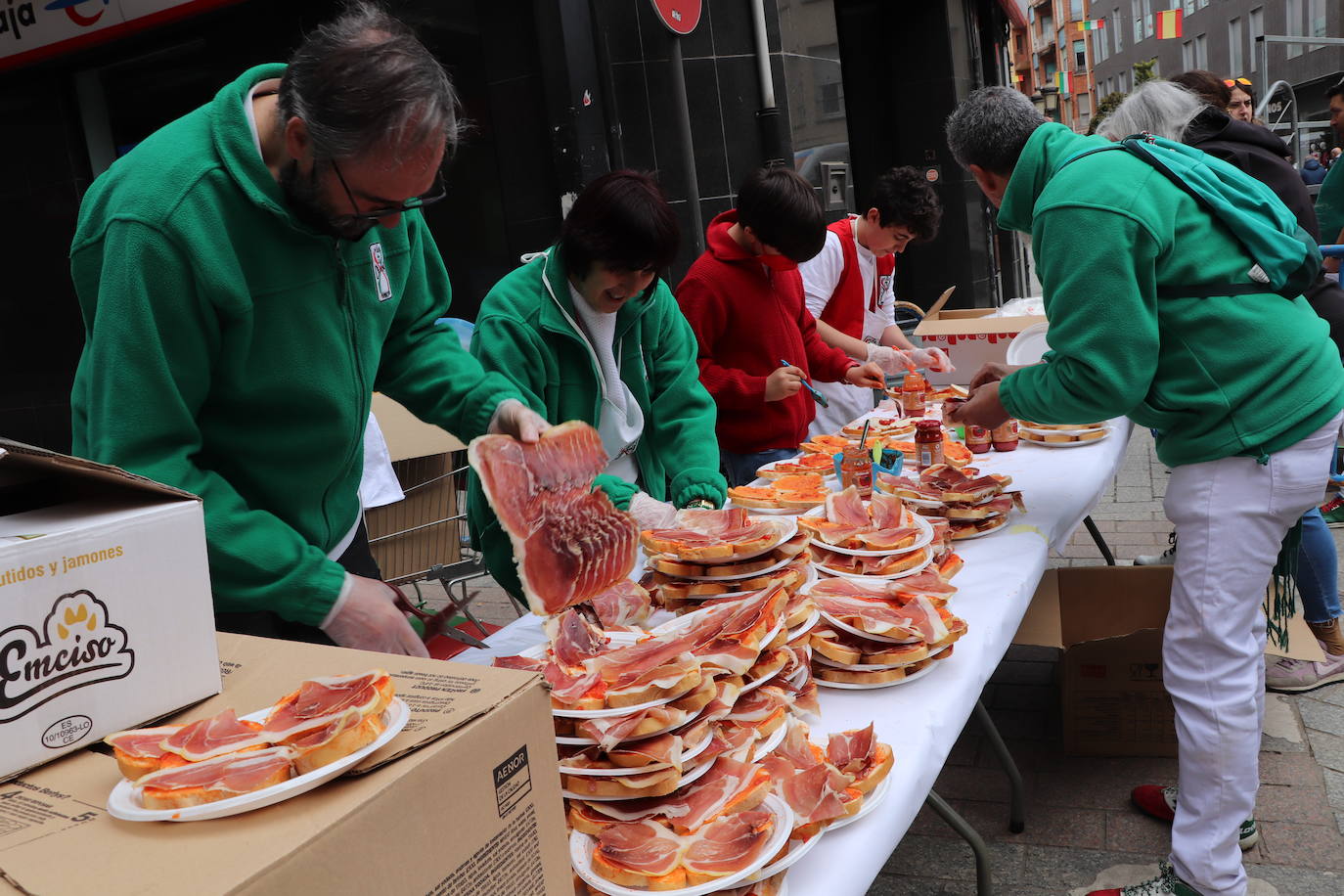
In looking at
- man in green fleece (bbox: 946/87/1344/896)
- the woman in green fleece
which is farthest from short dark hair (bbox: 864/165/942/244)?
man in green fleece (bbox: 946/87/1344/896)

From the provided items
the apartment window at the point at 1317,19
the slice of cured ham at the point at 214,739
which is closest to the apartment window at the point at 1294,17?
the apartment window at the point at 1317,19

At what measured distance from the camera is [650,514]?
2.39 meters

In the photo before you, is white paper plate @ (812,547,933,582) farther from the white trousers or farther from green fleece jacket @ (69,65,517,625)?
green fleece jacket @ (69,65,517,625)

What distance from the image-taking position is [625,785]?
4.44ft

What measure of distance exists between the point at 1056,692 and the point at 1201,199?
2.15 meters

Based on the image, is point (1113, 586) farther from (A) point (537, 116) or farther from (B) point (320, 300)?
(A) point (537, 116)

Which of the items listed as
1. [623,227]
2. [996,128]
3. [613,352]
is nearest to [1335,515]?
[996,128]

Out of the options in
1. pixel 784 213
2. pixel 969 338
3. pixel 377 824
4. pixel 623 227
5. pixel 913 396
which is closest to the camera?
pixel 377 824

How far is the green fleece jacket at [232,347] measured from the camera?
1.57 meters

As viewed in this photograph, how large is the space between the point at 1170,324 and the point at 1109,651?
1260 mm

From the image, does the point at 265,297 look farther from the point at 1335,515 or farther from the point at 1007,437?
the point at 1335,515

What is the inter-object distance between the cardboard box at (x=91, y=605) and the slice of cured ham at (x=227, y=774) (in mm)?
142

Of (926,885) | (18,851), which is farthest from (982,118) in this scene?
(18,851)

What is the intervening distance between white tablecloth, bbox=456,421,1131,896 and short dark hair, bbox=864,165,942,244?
1719mm
